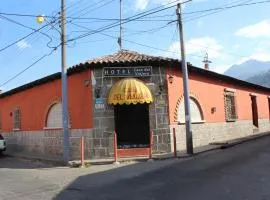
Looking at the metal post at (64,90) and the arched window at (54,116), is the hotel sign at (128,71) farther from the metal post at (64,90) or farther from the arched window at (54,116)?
the arched window at (54,116)

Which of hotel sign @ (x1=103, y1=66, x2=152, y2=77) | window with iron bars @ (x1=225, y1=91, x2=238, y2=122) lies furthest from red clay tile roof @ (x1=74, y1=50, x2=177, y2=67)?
window with iron bars @ (x1=225, y1=91, x2=238, y2=122)

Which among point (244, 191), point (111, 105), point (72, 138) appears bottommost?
point (244, 191)

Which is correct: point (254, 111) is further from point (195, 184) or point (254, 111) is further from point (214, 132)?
point (195, 184)

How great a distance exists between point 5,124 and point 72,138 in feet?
39.1

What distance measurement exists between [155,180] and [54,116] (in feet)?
38.5

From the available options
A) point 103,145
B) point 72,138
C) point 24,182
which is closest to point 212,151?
point 103,145

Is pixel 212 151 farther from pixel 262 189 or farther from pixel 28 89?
pixel 28 89

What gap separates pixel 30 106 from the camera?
26.4 meters

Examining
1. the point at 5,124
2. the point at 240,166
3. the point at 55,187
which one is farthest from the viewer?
the point at 5,124

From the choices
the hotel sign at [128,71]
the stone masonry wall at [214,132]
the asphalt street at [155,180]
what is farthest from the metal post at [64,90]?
the stone masonry wall at [214,132]

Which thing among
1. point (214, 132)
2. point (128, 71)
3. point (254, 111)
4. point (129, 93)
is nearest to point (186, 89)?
point (129, 93)

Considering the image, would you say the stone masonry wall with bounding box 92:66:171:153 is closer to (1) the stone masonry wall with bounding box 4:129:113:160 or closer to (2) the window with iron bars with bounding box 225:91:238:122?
(1) the stone masonry wall with bounding box 4:129:113:160

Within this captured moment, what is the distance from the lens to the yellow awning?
63.1 ft

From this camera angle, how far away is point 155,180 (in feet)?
42.1
